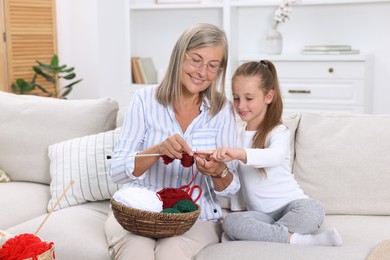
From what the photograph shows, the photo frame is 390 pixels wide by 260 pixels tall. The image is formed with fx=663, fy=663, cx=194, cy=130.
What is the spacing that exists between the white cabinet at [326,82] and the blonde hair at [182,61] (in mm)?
2165

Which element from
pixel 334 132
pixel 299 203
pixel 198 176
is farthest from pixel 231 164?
pixel 334 132

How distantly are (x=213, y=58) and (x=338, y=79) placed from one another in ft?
7.58

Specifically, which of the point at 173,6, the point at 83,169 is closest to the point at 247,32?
the point at 173,6

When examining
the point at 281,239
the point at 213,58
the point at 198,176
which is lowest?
the point at 281,239

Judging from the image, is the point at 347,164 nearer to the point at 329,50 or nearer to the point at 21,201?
the point at 21,201

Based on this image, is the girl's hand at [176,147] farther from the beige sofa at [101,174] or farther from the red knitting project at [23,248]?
the red knitting project at [23,248]

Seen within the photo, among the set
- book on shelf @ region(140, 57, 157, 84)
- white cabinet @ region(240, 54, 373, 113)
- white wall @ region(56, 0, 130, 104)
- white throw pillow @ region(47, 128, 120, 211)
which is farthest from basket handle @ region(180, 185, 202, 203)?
book on shelf @ region(140, 57, 157, 84)

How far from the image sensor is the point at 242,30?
495 centimetres

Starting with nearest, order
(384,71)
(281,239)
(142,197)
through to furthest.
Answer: (142,197), (281,239), (384,71)

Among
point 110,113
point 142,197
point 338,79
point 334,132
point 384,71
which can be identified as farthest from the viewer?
point 384,71

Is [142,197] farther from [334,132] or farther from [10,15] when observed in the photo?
[10,15]

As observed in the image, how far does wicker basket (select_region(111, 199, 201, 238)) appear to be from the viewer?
1925 mm

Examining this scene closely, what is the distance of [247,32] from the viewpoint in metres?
4.94

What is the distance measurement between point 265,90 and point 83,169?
0.81 meters
